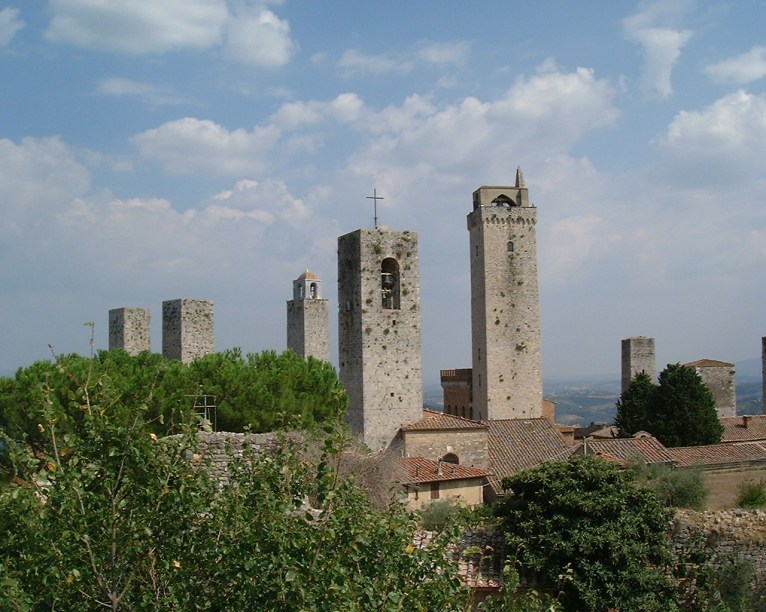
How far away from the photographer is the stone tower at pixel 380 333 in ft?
82.2

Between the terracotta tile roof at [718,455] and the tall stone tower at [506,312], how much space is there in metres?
12.4

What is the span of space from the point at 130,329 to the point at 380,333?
11107mm

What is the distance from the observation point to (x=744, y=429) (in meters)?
37.6

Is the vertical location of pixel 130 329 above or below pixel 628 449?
above

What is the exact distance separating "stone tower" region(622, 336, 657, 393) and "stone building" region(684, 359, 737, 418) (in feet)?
10.9

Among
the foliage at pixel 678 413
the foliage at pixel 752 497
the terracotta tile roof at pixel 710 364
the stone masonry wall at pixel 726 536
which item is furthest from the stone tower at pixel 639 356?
the stone masonry wall at pixel 726 536

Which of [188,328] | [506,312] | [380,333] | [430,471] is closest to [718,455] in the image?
[430,471]

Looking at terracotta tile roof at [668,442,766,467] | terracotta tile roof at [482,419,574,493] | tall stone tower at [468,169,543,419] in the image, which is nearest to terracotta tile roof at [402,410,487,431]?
terracotta tile roof at [482,419,574,493]

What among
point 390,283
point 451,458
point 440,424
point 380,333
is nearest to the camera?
point 451,458

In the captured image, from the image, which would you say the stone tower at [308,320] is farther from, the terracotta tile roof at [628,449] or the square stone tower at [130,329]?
the terracotta tile roof at [628,449]

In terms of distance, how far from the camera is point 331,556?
5.81 meters

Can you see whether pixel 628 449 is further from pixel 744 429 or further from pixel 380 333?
pixel 744 429

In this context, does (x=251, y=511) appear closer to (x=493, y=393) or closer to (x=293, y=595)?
(x=293, y=595)

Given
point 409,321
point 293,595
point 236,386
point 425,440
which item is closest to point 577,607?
point 293,595
